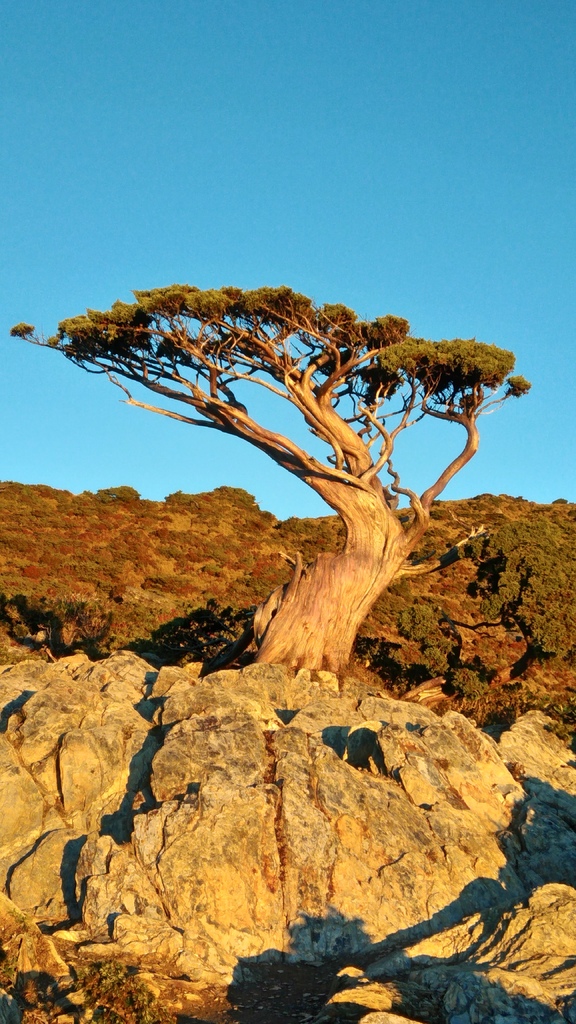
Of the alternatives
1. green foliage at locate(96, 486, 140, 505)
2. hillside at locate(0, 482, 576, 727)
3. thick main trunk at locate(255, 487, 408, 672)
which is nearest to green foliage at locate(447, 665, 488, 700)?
hillside at locate(0, 482, 576, 727)

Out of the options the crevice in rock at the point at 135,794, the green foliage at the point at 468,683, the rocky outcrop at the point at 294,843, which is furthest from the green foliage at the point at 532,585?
the crevice in rock at the point at 135,794

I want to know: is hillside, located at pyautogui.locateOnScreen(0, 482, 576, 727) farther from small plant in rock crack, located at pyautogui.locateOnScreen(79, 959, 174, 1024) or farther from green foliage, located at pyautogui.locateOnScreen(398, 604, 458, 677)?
small plant in rock crack, located at pyautogui.locateOnScreen(79, 959, 174, 1024)

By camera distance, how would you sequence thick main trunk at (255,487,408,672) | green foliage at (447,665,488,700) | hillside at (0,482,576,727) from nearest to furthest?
thick main trunk at (255,487,408,672), green foliage at (447,665,488,700), hillside at (0,482,576,727)

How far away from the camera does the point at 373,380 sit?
22.4m

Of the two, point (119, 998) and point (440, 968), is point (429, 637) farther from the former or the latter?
point (119, 998)

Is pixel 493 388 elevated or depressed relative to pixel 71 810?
elevated

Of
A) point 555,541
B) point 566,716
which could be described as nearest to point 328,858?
point 566,716

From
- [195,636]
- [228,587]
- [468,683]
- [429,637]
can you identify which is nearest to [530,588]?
[468,683]

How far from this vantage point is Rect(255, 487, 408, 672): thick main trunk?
20.0 metres

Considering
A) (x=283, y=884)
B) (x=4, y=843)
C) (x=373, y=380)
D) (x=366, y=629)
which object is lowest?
(x=4, y=843)

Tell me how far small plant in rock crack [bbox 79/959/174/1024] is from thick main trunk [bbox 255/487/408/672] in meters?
10.3

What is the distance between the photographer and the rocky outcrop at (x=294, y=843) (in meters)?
10.4

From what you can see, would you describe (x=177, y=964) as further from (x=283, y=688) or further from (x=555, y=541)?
(x=555, y=541)

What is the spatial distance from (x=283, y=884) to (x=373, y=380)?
13.4 metres
